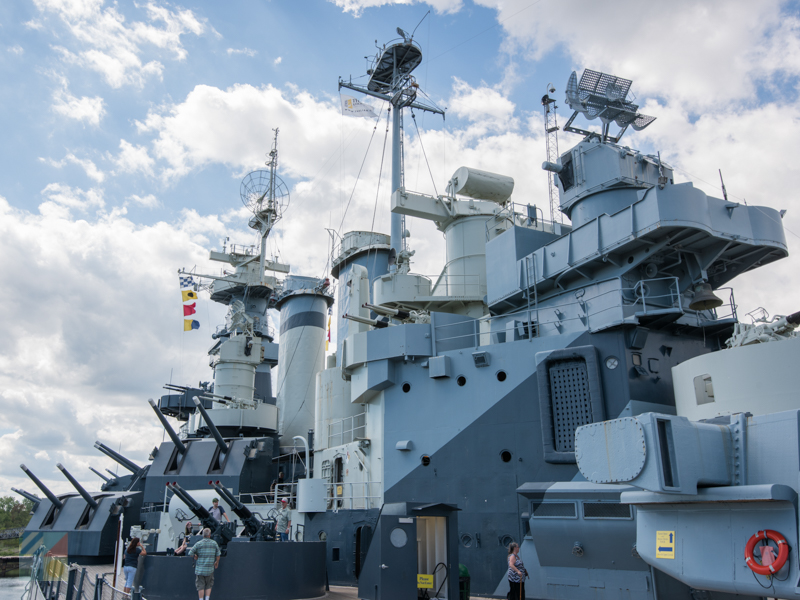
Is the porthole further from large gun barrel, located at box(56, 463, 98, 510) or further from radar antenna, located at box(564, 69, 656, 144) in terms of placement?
large gun barrel, located at box(56, 463, 98, 510)

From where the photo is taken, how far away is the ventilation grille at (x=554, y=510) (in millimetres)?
10250

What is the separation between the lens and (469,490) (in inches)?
492

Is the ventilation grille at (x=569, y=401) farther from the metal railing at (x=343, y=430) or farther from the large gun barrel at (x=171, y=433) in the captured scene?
the large gun barrel at (x=171, y=433)

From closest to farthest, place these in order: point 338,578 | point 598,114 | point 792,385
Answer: point 792,385 < point 338,578 < point 598,114

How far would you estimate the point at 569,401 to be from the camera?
1194cm

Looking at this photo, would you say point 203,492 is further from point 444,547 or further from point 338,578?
point 444,547

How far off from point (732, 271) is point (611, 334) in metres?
3.49

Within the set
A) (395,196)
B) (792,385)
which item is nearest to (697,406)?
(792,385)

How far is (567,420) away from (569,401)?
37 centimetres

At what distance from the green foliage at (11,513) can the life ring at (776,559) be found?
72.6 metres

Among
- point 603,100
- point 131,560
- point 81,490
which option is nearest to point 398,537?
point 131,560

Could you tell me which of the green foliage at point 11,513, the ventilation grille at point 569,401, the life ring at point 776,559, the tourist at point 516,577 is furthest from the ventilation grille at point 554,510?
the green foliage at point 11,513

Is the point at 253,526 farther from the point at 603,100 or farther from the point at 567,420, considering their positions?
the point at 603,100

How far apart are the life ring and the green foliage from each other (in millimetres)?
72566
